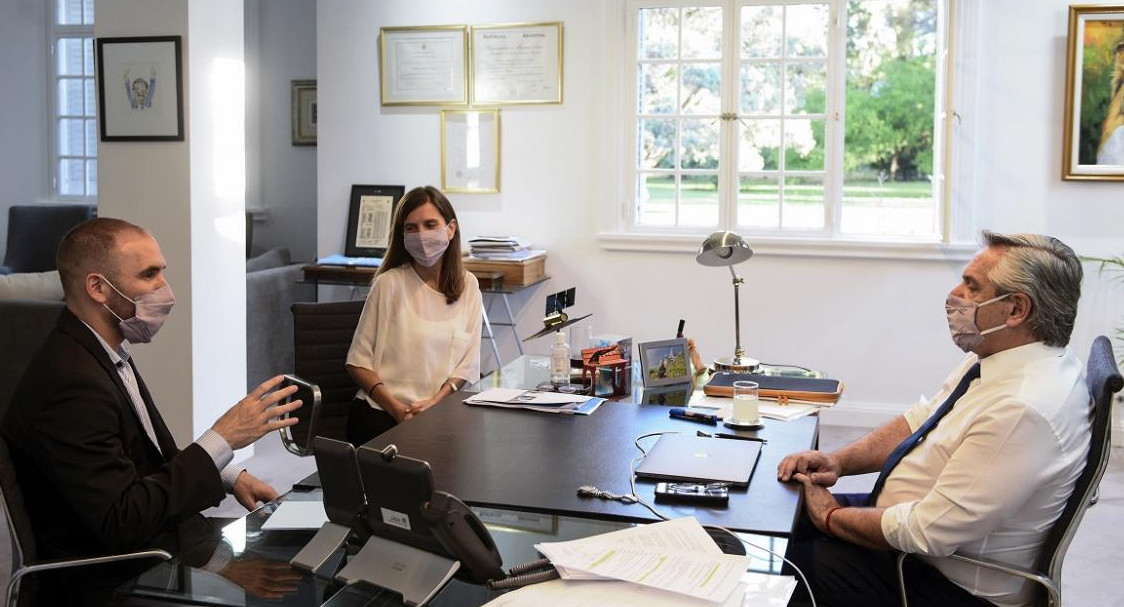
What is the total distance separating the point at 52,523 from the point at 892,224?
4.49 m

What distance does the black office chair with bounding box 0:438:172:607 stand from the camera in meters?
2.05

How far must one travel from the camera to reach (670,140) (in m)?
5.78

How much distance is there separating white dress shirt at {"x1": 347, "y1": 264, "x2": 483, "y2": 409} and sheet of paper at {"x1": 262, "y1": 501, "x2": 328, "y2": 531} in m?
1.45

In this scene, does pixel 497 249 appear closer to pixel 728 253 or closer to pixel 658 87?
pixel 658 87

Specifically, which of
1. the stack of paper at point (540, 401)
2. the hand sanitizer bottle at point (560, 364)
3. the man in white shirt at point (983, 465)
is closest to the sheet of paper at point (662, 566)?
the man in white shirt at point (983, 465)

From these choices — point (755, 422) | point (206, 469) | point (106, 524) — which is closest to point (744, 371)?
point (755, 422)

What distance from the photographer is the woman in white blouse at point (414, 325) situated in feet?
11.6

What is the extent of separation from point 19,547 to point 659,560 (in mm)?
1218

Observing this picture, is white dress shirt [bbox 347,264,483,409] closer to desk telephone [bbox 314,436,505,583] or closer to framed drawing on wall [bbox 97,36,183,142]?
framed drawing on wall [bbox 97,36,183,142]

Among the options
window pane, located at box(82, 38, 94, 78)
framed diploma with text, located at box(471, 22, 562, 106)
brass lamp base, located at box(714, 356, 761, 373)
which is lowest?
brass lamp base, located at box(714, 356, 761, 373)

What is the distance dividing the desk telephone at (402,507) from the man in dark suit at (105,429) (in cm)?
50

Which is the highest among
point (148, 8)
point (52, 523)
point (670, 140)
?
point (148, 8)

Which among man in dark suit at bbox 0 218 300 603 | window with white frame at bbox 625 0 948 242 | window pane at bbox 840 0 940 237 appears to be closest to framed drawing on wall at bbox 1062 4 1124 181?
window with white frame at bbox 625 0 948 242

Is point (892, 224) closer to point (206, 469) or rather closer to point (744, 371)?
point (744, 371)
